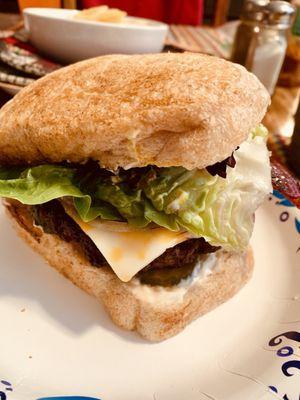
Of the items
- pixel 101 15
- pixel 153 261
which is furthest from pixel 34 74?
pixel 153 261

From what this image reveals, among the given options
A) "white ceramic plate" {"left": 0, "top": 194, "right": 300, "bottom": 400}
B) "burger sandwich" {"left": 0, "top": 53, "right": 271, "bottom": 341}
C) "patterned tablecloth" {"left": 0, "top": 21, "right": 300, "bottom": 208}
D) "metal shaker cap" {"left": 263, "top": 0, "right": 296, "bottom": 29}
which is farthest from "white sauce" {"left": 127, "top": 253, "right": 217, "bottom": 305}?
"metal shaker cap" {"left": 263, "top": 0, "right": 296, "bottom": 29}

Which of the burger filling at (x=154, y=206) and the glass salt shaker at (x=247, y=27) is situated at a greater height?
the glass salt shaker at (x=247, y=27)

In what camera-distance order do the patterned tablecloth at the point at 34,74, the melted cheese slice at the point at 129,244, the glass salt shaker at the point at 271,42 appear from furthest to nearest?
the glass salt shaker at the point at 271,42 < the patterned tablecloth at the point at 34,74 < the melted cheese slice at the point at 129,244

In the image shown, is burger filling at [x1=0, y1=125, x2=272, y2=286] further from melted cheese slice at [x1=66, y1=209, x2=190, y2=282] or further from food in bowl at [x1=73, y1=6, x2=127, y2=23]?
food in bowl at [x1=73, y1=6, x2=127, y2=23]

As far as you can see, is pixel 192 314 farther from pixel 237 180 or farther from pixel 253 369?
pixel 237 180

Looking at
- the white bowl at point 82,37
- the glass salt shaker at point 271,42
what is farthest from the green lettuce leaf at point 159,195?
the glass salt shaker at point 271,42

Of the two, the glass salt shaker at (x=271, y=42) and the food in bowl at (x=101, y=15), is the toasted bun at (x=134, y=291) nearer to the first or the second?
the food in bowl at (x=101, y=15)
